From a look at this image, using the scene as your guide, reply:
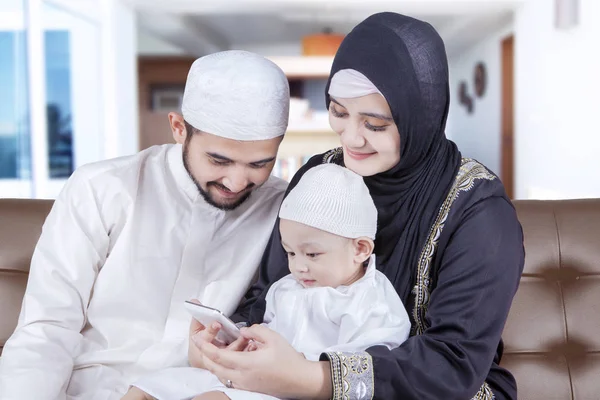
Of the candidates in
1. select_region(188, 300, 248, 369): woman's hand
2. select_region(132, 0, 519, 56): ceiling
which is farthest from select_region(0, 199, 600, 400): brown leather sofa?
select_region(132, 0, 519, 56): ceiling

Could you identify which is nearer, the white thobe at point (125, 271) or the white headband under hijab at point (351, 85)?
the white headband under hijab at point (351, 85)

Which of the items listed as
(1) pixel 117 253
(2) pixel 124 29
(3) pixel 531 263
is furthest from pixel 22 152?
(3) pixel 531 263

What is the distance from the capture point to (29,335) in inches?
61.7

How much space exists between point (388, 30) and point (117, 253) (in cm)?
83

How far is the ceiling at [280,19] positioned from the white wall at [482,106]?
209 mm

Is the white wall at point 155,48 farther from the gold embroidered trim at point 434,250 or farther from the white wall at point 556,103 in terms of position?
the gold embroidered trim at point 434,250

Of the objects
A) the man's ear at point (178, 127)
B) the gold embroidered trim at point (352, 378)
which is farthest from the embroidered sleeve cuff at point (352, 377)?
the man's ear at point (178, 127)

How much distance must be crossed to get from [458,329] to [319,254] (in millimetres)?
301

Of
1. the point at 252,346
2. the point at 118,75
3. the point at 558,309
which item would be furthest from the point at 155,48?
the point at 252,346

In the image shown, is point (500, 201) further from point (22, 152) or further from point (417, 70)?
point (22, 152)

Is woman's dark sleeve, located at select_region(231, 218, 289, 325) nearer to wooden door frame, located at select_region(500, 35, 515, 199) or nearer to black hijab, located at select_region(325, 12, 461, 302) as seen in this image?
black hijab, located at select_region(325, 12, 461, 302)

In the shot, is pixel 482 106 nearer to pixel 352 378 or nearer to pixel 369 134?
pixel 369 134

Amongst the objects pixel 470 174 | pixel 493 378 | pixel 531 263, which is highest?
pixel 470 174

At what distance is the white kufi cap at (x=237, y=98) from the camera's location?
5.39 ft
